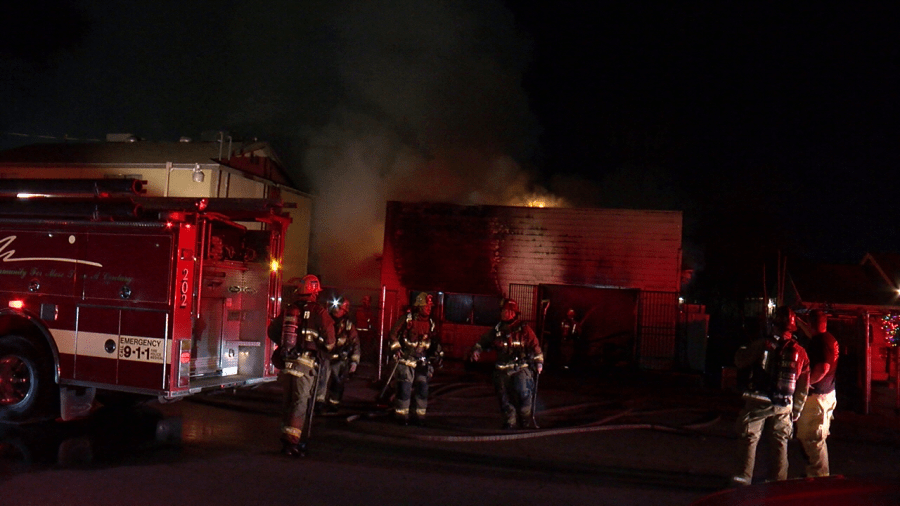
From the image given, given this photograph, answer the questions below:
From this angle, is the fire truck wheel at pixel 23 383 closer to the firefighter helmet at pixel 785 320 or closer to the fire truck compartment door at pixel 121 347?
the fire truck compartment door at pixel 121 347

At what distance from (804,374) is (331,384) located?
5527 mm

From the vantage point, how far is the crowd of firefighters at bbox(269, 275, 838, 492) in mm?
5168

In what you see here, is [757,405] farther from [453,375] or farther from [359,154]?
[359,154]

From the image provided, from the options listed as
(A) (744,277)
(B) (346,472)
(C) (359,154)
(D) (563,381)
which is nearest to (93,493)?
(B) (346,472)

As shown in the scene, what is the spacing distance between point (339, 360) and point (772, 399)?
15.7 ft

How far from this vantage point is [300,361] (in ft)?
20.1

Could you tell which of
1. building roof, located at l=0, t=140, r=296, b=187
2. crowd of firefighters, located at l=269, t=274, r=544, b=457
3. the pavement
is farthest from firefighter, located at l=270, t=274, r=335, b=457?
building roof, located at l=0, t=140, r=296, b=187

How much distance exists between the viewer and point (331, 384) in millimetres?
8570

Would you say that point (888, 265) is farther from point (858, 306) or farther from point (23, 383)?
point (23, 383)

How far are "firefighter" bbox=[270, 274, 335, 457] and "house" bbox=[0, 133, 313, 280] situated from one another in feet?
36.6

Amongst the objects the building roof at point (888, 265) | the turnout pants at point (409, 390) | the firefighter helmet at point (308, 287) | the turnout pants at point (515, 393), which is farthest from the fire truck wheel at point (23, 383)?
the building roof at point (888, 265)

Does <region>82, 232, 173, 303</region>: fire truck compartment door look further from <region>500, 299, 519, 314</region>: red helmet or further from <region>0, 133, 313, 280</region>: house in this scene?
<region>0, 133, 313, 280</region>: house

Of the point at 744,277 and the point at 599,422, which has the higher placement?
the point at 744,277

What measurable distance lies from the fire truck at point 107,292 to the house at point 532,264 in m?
9.07
